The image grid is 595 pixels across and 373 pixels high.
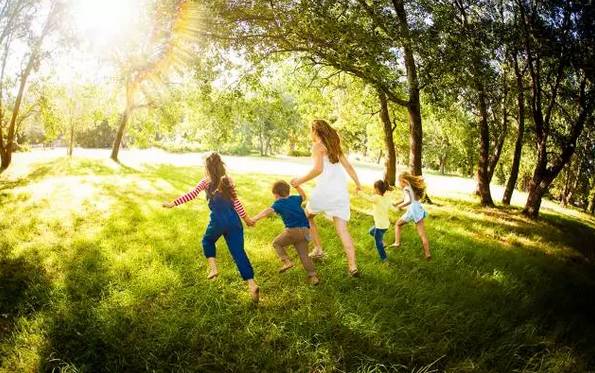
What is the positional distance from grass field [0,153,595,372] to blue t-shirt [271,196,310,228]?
109cm

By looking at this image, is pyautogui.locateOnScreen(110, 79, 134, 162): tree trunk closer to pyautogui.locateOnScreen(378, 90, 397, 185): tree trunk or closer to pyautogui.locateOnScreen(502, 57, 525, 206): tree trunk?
pyautogui.locateOnScreen(378, 90, 397, 185): tree trunk

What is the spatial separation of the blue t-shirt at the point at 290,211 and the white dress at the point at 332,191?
2.03 ft

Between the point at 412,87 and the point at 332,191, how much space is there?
821 centimetres

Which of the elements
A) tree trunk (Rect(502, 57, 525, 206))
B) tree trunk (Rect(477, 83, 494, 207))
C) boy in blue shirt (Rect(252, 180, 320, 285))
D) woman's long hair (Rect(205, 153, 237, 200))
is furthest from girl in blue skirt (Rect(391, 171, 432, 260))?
tree trunk (Rect(502, 57, 525, 206))

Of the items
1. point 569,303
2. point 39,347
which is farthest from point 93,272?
point 569,303

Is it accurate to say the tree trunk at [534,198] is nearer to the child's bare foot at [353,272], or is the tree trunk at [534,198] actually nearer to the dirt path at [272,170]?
the dirt path at [272,170]

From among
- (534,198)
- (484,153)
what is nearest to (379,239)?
(534,198)

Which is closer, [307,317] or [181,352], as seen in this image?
[181,352]

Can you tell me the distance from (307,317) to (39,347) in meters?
3.37

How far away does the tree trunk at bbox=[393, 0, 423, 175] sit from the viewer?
38.5 ft

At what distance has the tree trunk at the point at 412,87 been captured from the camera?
11742 mm

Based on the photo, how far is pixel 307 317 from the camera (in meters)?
5.76

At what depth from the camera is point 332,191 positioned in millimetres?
6863

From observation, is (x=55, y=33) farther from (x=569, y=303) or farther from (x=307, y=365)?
(x=569, y=303)
